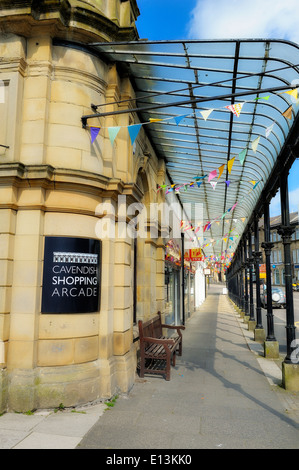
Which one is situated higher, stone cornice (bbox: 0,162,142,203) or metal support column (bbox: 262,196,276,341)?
stone cornice (bbox: 0,162,142,203)

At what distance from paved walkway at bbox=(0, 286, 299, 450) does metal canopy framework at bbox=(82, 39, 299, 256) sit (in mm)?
4362

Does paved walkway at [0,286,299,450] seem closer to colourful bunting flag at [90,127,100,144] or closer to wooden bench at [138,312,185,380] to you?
wooden bench at [138,312,185,380]

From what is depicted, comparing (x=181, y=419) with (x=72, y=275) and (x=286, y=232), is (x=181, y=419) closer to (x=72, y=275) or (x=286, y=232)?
(x=72, y=275)

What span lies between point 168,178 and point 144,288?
5.82m

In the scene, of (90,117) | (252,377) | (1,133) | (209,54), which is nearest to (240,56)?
(209,54)

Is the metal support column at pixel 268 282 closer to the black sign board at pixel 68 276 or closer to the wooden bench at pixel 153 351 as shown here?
the wooden bench at pixel 153 351

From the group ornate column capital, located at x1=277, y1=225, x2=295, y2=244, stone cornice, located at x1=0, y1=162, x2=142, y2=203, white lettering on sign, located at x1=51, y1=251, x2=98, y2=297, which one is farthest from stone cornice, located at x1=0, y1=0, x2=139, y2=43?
ornate column capital, located at x1=277, y1=225, x2=295, y2=244

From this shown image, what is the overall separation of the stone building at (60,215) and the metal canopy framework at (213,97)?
46cm

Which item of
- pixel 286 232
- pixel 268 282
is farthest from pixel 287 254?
pixel 268 282

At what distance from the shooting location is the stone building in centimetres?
516

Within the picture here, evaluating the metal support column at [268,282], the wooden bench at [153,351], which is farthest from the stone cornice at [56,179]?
the metal support column at [268,282]

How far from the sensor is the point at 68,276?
537cm

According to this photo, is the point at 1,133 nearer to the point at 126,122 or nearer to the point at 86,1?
the point at 126,122

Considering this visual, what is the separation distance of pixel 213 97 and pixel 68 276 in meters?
3.58
